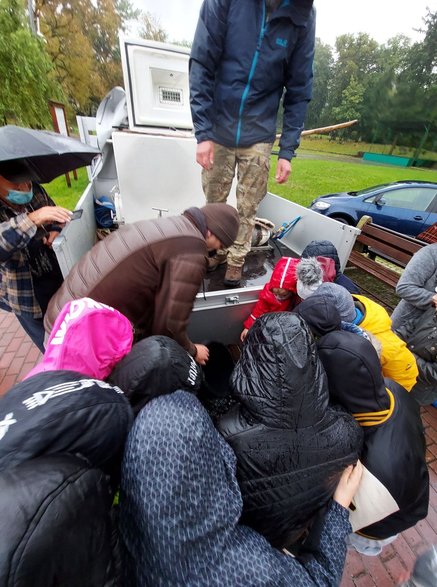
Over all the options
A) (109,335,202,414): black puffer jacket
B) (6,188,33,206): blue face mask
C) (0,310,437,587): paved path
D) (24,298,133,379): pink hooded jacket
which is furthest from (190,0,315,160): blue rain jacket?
(0,310,437,587): paved path

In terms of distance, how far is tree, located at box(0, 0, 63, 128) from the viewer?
8.03 metres

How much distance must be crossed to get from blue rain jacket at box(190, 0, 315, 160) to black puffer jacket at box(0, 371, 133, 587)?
2.13m

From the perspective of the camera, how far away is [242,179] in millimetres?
2607

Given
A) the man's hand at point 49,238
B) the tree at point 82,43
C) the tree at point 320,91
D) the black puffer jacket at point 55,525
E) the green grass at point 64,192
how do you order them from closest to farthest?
1. the black puffer jacket at point 55,525
2. the man's hand at point 49,238
3. the green grass at point 64,192
4. the tree at point 82,43
5. the tree at point 320,91

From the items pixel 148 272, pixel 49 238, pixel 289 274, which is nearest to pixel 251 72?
pixel 289 274

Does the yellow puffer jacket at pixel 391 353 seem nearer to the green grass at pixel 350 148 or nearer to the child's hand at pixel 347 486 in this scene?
the child's hand at pixel 347 486

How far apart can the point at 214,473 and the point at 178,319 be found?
0.92 metres

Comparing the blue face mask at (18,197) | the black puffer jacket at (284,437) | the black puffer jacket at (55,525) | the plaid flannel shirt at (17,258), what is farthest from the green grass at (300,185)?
the black puffer jacket at (55,525)

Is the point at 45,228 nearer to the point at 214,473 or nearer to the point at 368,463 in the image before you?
the point at 214,473

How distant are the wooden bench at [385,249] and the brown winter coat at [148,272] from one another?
315cm

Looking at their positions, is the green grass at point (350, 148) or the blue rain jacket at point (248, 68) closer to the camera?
the blue rain jacket at point (248, 68)

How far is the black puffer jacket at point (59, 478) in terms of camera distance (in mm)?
412

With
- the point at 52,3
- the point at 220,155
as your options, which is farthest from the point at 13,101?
the point at 52,3

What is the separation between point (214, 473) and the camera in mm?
697
